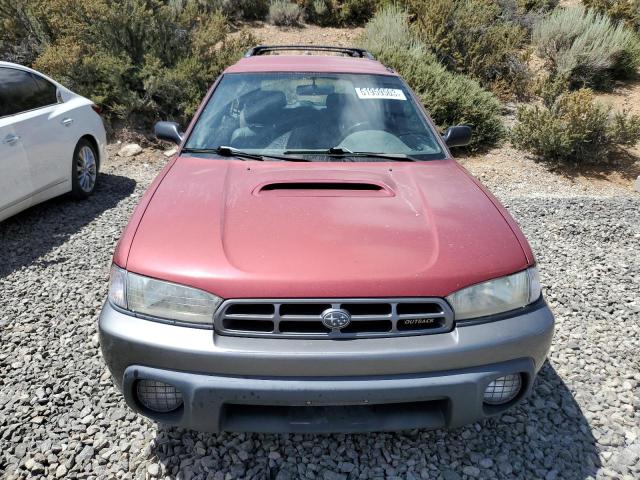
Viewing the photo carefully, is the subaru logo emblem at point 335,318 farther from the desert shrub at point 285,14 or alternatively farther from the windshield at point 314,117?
the desert shrub at point 285,14

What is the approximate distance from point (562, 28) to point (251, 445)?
11.2m

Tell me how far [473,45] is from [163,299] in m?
9.43

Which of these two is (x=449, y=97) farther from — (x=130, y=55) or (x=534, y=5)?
(x=534, y=5)

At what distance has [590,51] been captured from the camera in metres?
9.74

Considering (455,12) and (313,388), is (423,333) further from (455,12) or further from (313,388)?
(455,12)

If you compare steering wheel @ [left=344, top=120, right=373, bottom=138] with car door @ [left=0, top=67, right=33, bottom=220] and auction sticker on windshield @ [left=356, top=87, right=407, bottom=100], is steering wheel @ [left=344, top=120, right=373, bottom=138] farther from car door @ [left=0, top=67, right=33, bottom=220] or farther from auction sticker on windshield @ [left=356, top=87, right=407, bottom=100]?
car door @ [left=0, top=67, right=33, bottom=220]

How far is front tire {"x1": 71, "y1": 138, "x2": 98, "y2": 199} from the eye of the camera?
5.24m

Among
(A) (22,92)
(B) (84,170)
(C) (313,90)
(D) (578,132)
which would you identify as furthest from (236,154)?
(D) (578,132)

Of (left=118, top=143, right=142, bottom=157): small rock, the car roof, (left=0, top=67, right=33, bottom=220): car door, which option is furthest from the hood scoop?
(left=118, top=143, right=142, bottom=157): small rock

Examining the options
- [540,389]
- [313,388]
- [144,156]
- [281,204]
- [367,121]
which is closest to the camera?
[313,388]

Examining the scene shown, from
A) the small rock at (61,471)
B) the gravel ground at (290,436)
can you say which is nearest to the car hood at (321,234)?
the gravel ground at (290,436)

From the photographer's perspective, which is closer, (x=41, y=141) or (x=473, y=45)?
(x=41, y=141)

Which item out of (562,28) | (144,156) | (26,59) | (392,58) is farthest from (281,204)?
(562,28)

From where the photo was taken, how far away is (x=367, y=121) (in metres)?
3.12
